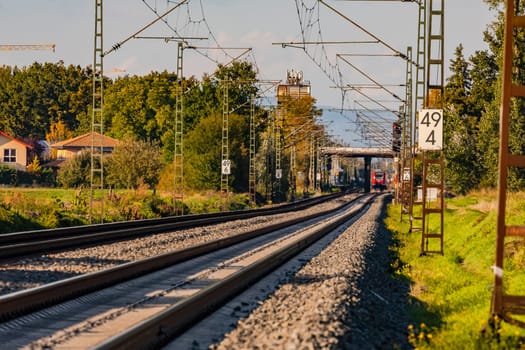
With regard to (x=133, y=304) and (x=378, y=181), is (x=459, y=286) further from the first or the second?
(x=378, y=181)

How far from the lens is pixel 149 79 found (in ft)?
461

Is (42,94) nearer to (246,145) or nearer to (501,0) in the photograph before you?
(246,145)

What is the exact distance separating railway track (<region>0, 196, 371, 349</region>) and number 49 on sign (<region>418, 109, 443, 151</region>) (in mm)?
5269

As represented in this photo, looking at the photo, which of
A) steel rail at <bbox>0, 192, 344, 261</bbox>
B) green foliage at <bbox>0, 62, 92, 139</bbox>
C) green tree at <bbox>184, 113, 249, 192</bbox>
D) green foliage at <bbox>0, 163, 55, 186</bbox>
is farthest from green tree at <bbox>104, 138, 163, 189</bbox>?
green foliage at <bbox>0, 62, 92, 139</bbox>

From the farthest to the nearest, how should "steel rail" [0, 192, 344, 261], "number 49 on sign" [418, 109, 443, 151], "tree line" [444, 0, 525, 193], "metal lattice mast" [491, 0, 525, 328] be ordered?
1. "tree line" [444, 0, 525, 193]
2. "number 49 on sign" [418, 109, 443, 151]
3. "steel rail" [0, 192, 344, 261]
4. "metal lattice mast" [491, 0, 525, 328]

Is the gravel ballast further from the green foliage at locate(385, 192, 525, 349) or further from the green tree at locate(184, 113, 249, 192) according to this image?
the green tree at locate(184, 113, 249, 192)

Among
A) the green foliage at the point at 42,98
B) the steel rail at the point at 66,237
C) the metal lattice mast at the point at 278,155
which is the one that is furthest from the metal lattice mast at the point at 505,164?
the green foliage at the point at 42,98

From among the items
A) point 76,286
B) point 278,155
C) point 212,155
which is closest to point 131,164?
point 212,155

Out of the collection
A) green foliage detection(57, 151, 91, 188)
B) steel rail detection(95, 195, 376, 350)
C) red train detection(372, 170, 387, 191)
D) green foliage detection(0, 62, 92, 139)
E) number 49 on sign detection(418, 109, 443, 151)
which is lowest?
red train detection(372, 170, 387, 191)

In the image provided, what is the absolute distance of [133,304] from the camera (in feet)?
43.8

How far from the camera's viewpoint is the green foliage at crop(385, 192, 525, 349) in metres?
10.9

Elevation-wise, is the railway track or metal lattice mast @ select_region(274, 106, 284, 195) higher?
metal lattice mast @ select_region(274, 106, 284, 195)

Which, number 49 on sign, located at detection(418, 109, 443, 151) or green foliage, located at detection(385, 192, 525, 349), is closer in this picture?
green foliage, located at detection(385, 192, 525, 349)

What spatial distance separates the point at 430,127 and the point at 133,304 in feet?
39.0
